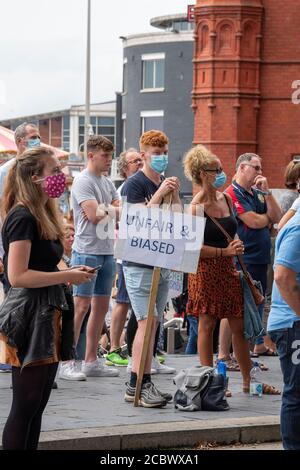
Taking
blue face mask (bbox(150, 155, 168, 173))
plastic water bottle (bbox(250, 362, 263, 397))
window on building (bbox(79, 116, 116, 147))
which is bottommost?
window on building (bbox(79, 116, 116, 147))

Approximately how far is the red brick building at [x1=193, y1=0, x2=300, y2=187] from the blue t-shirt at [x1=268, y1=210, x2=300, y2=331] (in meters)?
27.1

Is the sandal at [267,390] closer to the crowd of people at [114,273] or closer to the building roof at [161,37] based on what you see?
the crowd of people at [114,273]

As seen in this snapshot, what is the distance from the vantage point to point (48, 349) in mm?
6820

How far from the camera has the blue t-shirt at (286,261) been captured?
6.73 meters

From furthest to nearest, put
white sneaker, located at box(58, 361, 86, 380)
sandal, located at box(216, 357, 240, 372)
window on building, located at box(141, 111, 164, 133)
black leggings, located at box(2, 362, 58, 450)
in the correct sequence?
1. window on building, located at box(141, 111, 164, 133)
2. sandal, located at box(216, 357, 240, 372)
3. white sneaker, located at box(58, 361, 86, 380)
4. black leggings, located at box(2, 362, 58, 450)

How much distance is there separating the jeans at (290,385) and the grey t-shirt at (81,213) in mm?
4261

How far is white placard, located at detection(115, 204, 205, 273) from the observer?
964 centimetres

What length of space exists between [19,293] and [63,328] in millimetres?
333

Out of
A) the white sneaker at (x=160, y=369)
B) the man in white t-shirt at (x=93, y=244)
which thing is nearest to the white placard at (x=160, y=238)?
the man in white t-shirt at (x=93, y=244)

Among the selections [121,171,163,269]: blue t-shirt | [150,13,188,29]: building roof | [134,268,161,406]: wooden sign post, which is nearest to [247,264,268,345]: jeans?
[121,171,163,269]: blue t-shirt

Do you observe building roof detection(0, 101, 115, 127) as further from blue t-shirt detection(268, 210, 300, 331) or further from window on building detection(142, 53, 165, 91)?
blue t-shirt detection(268, 210, 300, 331)

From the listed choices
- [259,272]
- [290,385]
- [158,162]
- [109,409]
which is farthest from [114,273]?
[290,385]

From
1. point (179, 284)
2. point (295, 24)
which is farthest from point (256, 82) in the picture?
point (179, 284)
